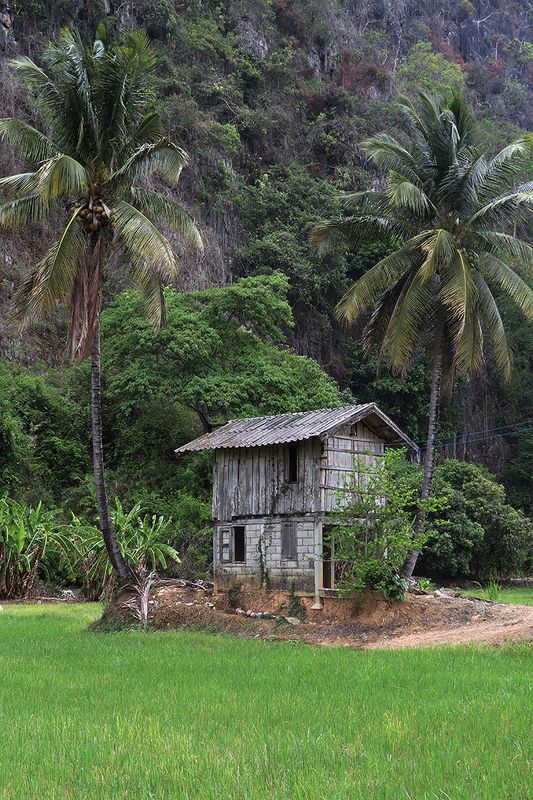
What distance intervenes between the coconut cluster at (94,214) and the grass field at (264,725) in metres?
9.11

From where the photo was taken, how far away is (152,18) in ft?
161

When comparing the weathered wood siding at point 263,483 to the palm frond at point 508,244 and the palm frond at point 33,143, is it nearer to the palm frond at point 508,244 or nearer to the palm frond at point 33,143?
the palm frond at point 508,244

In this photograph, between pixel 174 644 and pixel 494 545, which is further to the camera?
pixel 494 545

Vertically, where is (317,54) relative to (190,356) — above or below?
above

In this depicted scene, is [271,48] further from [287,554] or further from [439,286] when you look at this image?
[287,554]

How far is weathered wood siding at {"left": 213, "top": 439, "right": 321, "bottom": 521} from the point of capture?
2384 cm

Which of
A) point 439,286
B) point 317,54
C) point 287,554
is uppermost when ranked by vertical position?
point 317,54

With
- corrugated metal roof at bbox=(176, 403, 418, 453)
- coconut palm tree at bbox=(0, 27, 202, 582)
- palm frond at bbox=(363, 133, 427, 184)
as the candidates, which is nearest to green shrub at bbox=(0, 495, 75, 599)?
corrugated metal roof at bbox=(176, 403, 418, 453)

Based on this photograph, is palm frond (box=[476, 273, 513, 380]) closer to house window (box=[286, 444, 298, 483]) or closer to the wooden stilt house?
the wooden stilt house

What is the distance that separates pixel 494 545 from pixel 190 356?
55.3 ft

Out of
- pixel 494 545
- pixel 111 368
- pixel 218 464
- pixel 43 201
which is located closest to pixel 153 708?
pixel 43 201

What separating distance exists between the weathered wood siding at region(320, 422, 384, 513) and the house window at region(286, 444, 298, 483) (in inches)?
36.2

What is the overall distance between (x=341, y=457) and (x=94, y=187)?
31.4 feet

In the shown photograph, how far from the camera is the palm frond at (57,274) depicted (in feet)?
61.7
